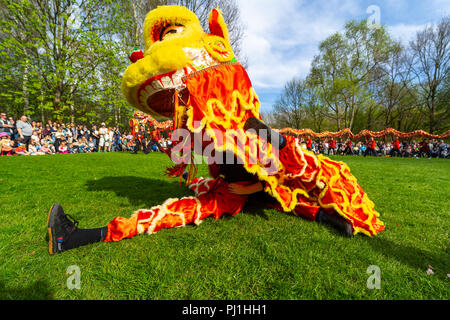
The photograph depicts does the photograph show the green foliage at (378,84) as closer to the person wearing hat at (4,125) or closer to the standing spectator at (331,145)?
the standing spectator at (331,145)

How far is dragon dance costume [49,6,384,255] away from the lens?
1.92 meters

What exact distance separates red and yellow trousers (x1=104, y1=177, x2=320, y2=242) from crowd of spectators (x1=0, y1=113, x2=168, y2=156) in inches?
195

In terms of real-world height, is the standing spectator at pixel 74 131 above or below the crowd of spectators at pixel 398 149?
above

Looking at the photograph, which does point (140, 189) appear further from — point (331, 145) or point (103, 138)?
point (331, 145)

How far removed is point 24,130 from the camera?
33.9 ft

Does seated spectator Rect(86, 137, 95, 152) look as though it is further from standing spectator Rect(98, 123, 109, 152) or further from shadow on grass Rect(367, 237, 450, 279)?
shadow on grass Rect(367, 237, 450, 279)

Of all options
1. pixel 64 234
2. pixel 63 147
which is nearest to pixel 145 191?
pixel 64 234

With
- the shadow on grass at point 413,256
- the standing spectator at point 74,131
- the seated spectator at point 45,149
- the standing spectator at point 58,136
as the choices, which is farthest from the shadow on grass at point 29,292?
the standing spectator at point 74,131

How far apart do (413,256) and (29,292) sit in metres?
3.12

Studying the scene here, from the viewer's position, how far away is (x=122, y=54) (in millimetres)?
14469

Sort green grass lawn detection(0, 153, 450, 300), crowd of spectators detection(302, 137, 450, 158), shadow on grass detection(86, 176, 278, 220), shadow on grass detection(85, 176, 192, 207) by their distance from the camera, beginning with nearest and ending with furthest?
green grass lawn detection(0, 153, 450, 300)
shadow on grass detection(86, 176, 278, 220)
shadow on grass detection(85, 176, 192, 207)
crowd of spectators detection(302, 137, 450, 158)

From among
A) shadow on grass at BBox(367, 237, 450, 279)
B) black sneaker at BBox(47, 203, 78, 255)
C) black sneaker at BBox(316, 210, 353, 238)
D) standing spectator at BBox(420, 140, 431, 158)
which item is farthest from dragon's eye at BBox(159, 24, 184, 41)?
standing spectator at BBox(420, 140, 431, 158)

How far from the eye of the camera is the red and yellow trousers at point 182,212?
201cm
